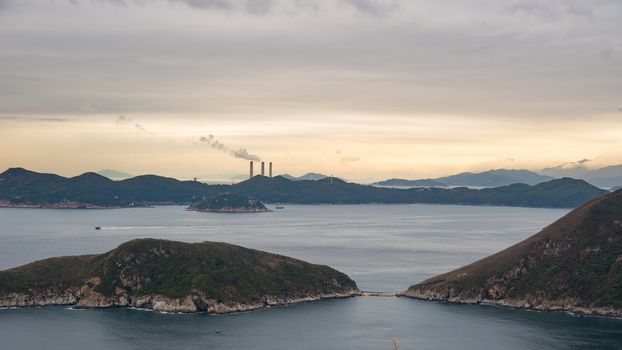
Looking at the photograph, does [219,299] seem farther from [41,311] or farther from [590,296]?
[590,296]

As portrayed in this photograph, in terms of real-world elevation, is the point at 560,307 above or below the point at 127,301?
above

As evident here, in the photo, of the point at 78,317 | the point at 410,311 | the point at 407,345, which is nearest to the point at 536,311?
the point at 410,311

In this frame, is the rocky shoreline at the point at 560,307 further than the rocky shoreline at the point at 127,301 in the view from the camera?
No

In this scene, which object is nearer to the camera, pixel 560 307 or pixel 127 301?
pixel 560 307

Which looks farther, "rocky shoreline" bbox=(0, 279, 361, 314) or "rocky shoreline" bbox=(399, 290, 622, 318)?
"rocky shoreline" bbox=(0, 279, 361, 314)

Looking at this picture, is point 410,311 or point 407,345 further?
point 410,311

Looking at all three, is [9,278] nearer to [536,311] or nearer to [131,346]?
[131,346]

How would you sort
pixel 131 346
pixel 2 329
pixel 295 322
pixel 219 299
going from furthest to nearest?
pixel 219 299, pixel 295 322, pixel 2 329, pixel 131 346

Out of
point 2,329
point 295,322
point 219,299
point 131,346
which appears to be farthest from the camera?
point 219,299
